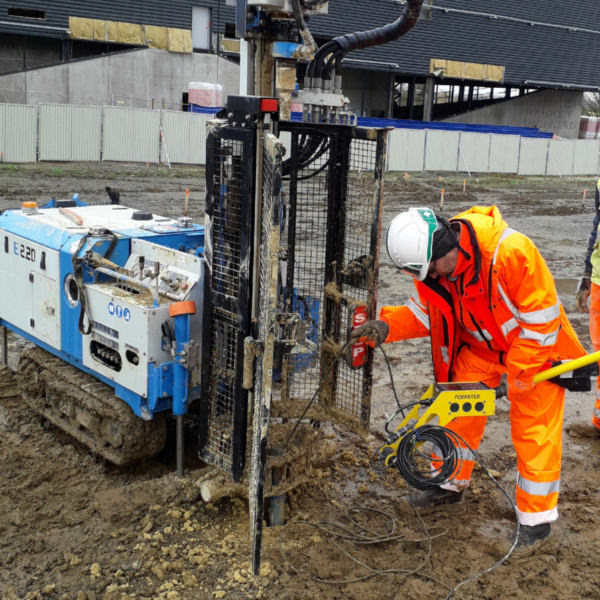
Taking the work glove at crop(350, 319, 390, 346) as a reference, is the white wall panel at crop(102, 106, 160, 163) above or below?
above

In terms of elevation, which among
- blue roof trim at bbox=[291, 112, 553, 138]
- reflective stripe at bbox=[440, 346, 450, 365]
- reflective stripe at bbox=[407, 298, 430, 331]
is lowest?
reflective stripe at bbox=[440, 346, 450, 365]

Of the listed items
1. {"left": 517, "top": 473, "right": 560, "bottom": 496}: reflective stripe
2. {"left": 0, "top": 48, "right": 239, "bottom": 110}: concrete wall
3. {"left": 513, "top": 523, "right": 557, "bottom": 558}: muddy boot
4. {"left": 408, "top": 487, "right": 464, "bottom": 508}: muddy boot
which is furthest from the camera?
{"left": 0, "top": 48, "right": 239, "bottom": 110}: concrete wall

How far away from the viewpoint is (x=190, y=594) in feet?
12.9

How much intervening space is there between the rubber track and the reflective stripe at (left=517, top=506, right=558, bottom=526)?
232cm

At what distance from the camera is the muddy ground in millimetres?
4059

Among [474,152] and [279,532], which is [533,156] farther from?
[279,532]

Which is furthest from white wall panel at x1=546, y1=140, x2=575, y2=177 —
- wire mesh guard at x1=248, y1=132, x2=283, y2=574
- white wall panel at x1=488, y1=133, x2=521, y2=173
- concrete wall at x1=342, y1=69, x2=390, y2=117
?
wire mesh guard at x1=248, y1=132, x2=283, y2=574

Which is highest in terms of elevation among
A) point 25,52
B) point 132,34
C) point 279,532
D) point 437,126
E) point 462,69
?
point 132,34

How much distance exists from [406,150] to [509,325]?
73.6 feet

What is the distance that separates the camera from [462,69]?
36.1m

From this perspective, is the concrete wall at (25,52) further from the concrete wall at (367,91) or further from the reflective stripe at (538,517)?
Answer: the reflective stripe at (538,517)

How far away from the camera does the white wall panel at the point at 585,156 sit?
102 feet

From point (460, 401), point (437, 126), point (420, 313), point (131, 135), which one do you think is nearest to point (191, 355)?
point (420, 313)

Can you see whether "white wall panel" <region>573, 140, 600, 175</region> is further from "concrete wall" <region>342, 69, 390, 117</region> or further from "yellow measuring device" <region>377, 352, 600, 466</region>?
"yellow measuring device" <region>377, 352, 600, 466</region>
